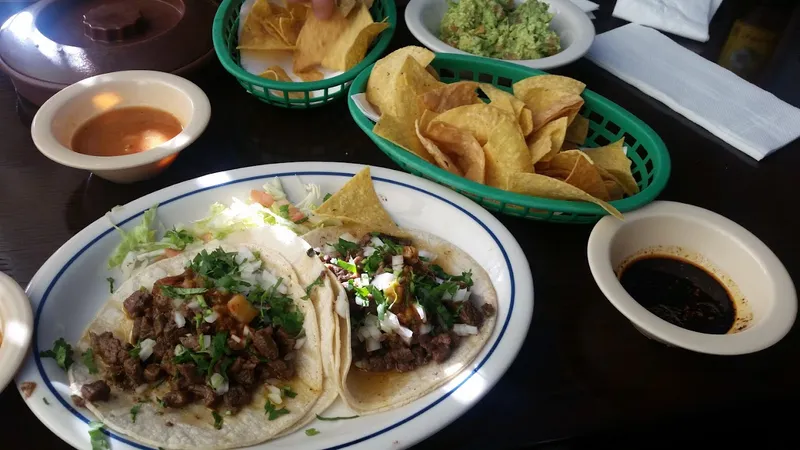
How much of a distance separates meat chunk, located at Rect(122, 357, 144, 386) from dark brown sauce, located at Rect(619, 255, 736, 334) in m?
1.25

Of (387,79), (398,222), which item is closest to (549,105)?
(387,79)

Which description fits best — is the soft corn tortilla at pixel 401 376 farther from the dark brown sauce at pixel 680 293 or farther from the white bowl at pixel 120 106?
the white bowl at pixel 120 106

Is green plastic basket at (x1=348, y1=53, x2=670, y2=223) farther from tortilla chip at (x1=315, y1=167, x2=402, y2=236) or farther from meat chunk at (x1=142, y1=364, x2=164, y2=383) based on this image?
meat chunk at (x1=142, y1=364, x2=164, y2=383)

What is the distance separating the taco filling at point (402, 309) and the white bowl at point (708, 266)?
0.33m

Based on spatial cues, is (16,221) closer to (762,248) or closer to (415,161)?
(415,161)

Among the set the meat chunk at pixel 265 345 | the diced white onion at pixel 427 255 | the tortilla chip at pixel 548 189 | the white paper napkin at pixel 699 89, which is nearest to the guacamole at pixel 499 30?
the white paper napkin at pixel 699 89

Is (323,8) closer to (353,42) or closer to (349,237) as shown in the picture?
(353,42)

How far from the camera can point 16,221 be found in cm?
173

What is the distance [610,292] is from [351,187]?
76 centimetres

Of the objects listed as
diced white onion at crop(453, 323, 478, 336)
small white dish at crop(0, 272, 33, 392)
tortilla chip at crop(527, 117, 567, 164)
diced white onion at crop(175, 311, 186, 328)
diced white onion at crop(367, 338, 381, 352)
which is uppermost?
tortilla chip at crop(527, 117, 567, 164)

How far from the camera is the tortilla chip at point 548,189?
5.02ft

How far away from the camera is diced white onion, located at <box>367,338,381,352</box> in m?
1.41

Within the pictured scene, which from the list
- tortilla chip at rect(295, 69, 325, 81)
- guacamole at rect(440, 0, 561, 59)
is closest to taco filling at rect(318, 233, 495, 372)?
tortilla chip at rect(295, 69, 325, 81)

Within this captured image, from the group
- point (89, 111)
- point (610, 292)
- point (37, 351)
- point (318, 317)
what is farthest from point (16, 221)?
point (610, 292)
